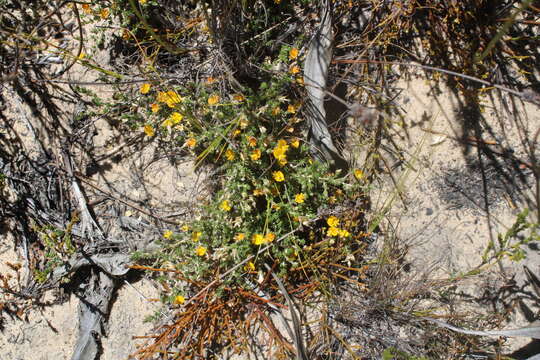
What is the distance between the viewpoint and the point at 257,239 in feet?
9.41

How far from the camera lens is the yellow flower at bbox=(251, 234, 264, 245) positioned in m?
2.85

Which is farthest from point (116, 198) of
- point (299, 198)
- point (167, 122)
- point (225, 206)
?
point (299, 198)

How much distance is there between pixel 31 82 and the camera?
337 cm

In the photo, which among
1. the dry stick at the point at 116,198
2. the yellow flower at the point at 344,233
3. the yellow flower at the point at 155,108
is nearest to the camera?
the yellow flower at the point at 344,233

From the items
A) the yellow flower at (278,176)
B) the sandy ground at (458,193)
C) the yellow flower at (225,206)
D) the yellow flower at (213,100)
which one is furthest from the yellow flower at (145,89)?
the sandy ground at (458,193)

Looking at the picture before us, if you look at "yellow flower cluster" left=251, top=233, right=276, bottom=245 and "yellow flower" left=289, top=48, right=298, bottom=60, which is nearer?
"yellow flower cluster" left=251, top=233, right=276, bottom=245

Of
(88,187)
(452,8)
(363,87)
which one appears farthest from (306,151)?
(88,187)

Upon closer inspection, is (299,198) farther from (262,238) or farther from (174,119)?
(174,119)

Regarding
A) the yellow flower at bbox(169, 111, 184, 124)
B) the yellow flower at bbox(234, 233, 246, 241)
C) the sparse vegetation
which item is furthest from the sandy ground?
the yellow flower at bbox(169, 111, 184, 124)

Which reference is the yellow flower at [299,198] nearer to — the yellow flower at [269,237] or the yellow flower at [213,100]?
the yellow flower at [269,237]

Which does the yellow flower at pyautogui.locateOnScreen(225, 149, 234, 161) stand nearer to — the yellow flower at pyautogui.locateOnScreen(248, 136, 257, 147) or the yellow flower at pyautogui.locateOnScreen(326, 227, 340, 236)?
the yellow flower at pyautogui.locateOnScreen(248, 136, 257, 147)

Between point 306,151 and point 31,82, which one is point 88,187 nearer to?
point 31,82

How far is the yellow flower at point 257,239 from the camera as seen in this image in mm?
2848

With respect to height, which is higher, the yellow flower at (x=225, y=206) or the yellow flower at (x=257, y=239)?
the yellow flower at (x=225, y=206)
